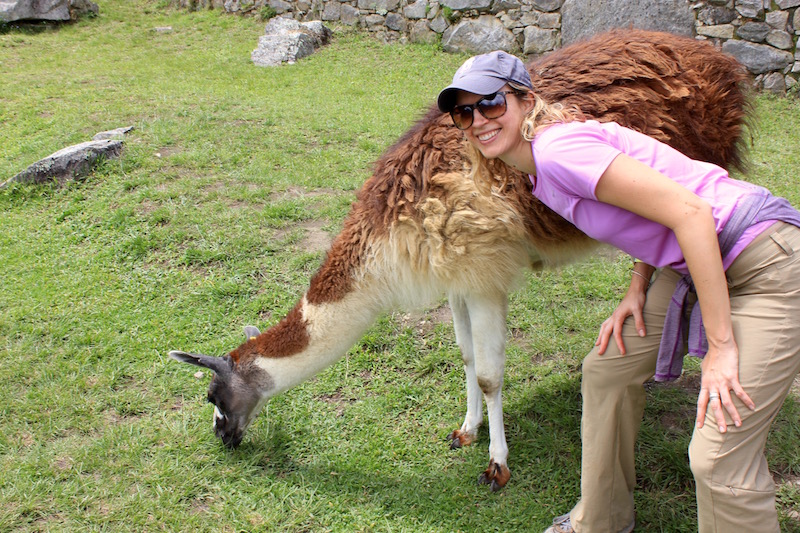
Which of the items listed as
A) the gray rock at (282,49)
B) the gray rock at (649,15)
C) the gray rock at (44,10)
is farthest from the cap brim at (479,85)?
the gray rock at (44,10)

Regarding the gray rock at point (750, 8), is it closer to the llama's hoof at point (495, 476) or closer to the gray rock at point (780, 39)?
the gray rock at point (780, 39)

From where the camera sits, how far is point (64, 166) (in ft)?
20.2

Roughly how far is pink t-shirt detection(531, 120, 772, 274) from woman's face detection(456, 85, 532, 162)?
10 centimetres

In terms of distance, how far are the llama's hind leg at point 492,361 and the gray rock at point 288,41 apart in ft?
27.3

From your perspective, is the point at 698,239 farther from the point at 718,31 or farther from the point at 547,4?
the point at 547,4

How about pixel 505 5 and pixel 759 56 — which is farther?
pixel 505 5

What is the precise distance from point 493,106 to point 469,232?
0.84 m

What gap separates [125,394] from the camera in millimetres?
3816

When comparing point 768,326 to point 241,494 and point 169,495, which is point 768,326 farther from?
point 169,495

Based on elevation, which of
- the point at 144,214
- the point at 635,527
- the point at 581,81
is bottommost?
the point at 635,527

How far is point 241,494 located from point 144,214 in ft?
10.8

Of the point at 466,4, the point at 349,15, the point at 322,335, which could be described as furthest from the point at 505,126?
the point at 349,15

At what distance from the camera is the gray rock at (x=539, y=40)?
9359 millimetres

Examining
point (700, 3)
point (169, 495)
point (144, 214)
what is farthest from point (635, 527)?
point (700, 3)
